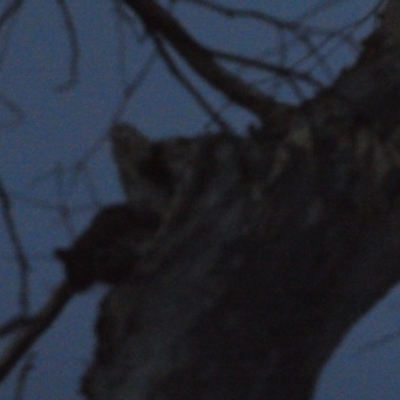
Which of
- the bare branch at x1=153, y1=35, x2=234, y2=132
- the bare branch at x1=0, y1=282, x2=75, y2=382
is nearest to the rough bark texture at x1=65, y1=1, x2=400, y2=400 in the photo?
the bare branch at x1=153, y1=35, x2=234, y2=132

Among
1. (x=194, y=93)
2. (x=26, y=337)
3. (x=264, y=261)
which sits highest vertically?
(x=194, y=93)

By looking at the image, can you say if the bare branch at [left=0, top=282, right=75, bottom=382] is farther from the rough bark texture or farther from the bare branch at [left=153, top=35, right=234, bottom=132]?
the bare branch at [left=153, top=35, right=234, bottom=132]

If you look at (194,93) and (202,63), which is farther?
(202,63)

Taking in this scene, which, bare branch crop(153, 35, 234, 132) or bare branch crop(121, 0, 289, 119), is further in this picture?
bare branch crop(121, 0, 289, 119)

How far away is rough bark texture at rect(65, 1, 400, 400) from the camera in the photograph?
5.04 feet

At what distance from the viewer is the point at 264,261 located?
1541 millimetres

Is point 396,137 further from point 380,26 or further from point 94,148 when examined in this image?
point 94,148

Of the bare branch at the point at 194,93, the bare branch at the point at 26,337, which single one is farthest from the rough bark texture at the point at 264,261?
the bare branch at the point at 26,337

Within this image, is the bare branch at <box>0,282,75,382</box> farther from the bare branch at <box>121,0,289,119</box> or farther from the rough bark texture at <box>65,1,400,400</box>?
the bare branch at <box>121,0,289,119</box>

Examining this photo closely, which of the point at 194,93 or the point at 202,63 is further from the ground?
the point at 202,63

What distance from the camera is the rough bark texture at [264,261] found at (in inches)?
60.5

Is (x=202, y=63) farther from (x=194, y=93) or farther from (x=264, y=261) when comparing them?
(x=264, y=261)

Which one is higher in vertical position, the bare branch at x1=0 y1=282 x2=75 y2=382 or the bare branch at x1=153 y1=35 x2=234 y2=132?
the bare branch at x1=153 y1=35 x2=234 y2=132

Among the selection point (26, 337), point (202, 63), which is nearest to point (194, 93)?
point (202, 63)
